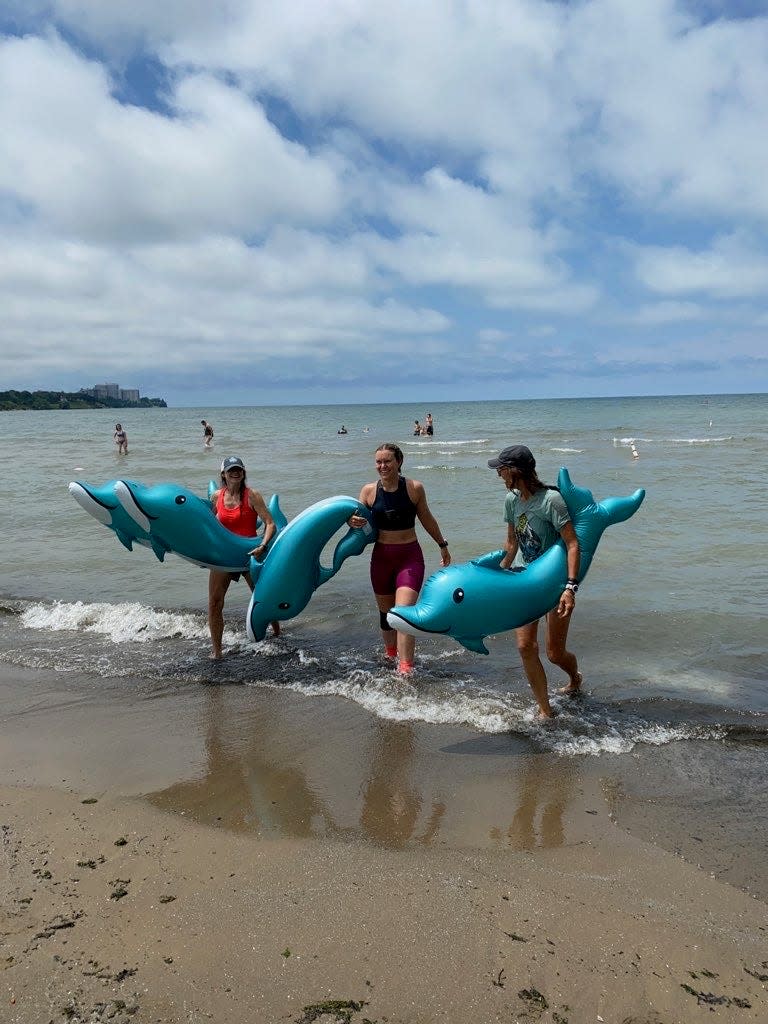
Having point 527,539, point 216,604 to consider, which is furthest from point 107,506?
point 527,539

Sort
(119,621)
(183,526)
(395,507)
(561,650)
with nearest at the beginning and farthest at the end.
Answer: (561,650) → (395,507) → (183,526) → (119,621)

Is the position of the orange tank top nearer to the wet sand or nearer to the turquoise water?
the turquoise water

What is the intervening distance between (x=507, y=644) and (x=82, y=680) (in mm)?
3661

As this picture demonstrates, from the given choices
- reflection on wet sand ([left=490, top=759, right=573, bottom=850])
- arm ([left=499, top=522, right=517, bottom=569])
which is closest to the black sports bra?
arm ([left=499, top=522, right=517, bottom=569])

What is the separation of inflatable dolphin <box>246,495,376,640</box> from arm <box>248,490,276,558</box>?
0.14 m

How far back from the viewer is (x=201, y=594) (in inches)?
346

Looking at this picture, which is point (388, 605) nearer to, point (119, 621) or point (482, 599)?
point (482, 599)

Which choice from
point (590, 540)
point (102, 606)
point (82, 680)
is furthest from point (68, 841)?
point (102, 606)

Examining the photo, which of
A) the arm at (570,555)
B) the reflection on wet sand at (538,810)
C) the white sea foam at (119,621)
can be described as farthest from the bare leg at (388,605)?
the white sea foam at (119,621)

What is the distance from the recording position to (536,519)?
473 centimetres

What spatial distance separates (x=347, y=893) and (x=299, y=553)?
3.15 metres

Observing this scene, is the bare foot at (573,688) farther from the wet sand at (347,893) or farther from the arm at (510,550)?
the arm at (510,550)

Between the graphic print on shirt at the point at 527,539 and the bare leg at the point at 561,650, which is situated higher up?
the graphic print on shirt at the point at 527,539

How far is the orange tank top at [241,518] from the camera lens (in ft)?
20.8
